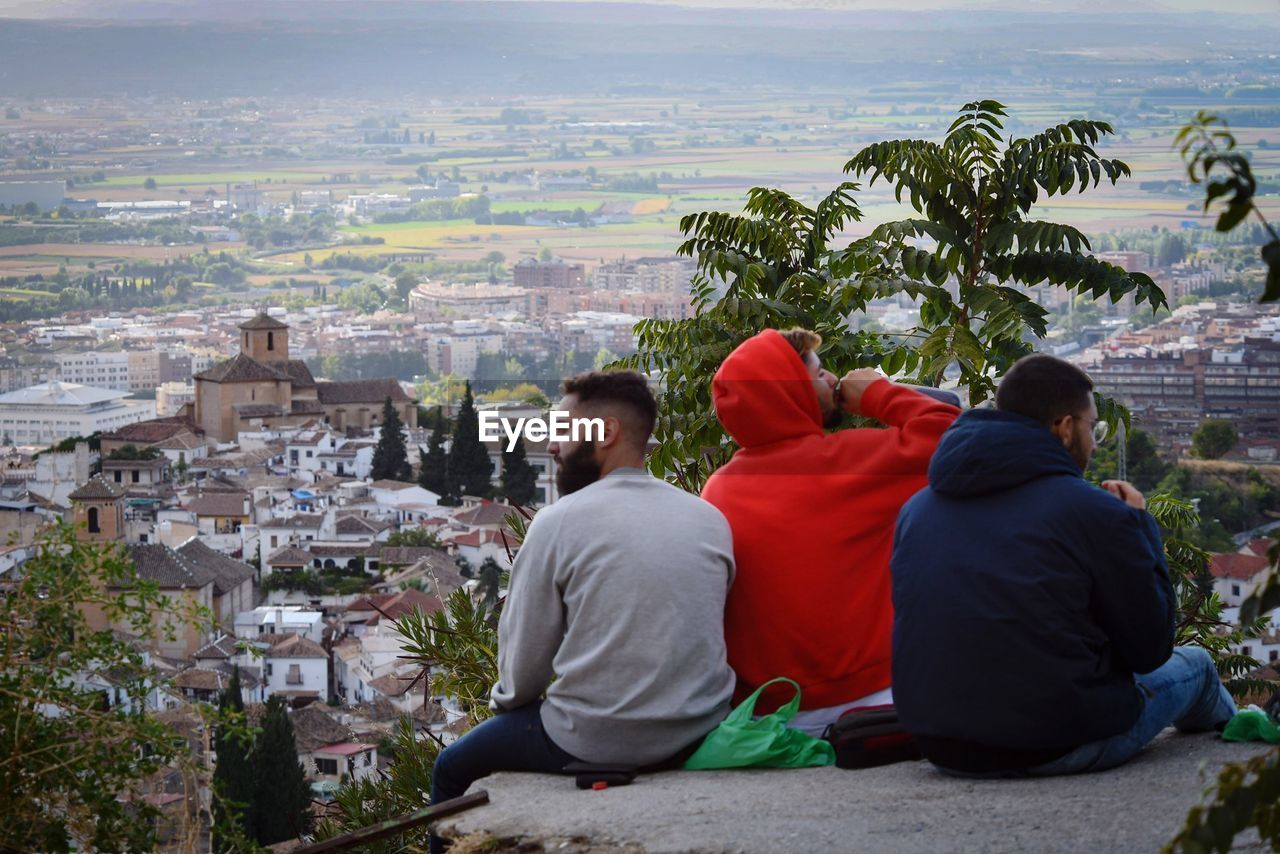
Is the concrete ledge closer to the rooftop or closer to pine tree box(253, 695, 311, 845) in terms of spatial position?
pine tree box(253, 695, 311, 845)

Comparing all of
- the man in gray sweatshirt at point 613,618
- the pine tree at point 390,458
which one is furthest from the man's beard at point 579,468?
the pine tree at point 390,458

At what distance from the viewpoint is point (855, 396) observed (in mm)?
2662

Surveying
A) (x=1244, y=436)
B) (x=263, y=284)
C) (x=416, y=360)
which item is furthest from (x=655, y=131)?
(x=1244, y=436)

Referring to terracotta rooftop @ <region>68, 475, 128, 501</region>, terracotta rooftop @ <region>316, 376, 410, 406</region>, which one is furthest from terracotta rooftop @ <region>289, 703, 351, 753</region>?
terracotta rooftop @ <region>316, 376, 410, 406</region>

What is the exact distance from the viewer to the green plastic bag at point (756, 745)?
2432mm

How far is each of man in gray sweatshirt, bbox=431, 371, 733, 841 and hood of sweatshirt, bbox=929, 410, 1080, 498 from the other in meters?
0.40

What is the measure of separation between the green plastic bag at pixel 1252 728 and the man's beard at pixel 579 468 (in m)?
1.02

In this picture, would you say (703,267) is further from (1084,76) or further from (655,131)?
(655,131)

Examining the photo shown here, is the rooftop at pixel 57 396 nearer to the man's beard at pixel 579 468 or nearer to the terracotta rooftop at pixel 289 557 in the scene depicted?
the terracotta rooftop at pixel 289 557

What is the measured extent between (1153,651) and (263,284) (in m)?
101

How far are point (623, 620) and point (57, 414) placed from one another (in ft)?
240

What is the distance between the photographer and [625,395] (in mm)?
2510

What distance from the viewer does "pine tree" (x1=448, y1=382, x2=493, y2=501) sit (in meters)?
48.8

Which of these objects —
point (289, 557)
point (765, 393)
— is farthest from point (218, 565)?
point (765, 393)
